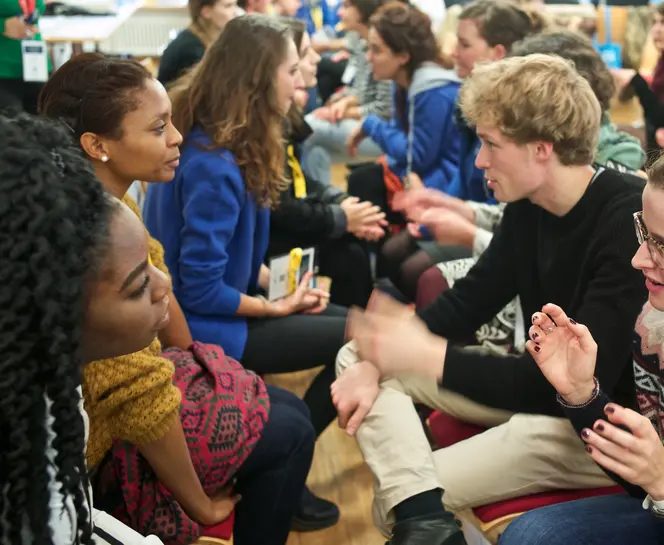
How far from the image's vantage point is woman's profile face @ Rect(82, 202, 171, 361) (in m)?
1.09

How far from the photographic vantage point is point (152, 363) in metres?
1.52

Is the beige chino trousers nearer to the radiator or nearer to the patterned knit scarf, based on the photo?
the patterned knit scarf

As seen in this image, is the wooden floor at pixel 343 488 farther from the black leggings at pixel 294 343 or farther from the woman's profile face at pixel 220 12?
the woman's profile face at pixel 220 12

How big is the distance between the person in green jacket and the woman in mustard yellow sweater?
2.03 meters

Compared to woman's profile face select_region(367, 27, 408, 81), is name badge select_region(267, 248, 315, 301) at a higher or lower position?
lower

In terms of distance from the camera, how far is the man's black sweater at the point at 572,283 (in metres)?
1.65

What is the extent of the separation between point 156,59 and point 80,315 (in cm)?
577

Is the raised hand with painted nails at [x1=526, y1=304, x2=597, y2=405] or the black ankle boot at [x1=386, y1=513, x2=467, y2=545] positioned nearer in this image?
the raised hand with painted nails at [x1=526, y1=304, x2=597, y2=405]

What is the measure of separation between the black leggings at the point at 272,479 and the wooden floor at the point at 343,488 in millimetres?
536

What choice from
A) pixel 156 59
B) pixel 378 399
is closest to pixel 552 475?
pixel 378 399

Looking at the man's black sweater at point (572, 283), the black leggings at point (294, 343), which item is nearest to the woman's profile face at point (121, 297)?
the man's black sweater at point (572, 283)

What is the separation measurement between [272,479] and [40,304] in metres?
0.96

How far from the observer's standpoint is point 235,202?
2.23m

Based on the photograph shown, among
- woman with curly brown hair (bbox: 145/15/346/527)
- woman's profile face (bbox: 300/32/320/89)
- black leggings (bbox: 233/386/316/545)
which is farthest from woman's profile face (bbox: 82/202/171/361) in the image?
woman's profile face (bbox: 300/32/320/89)
